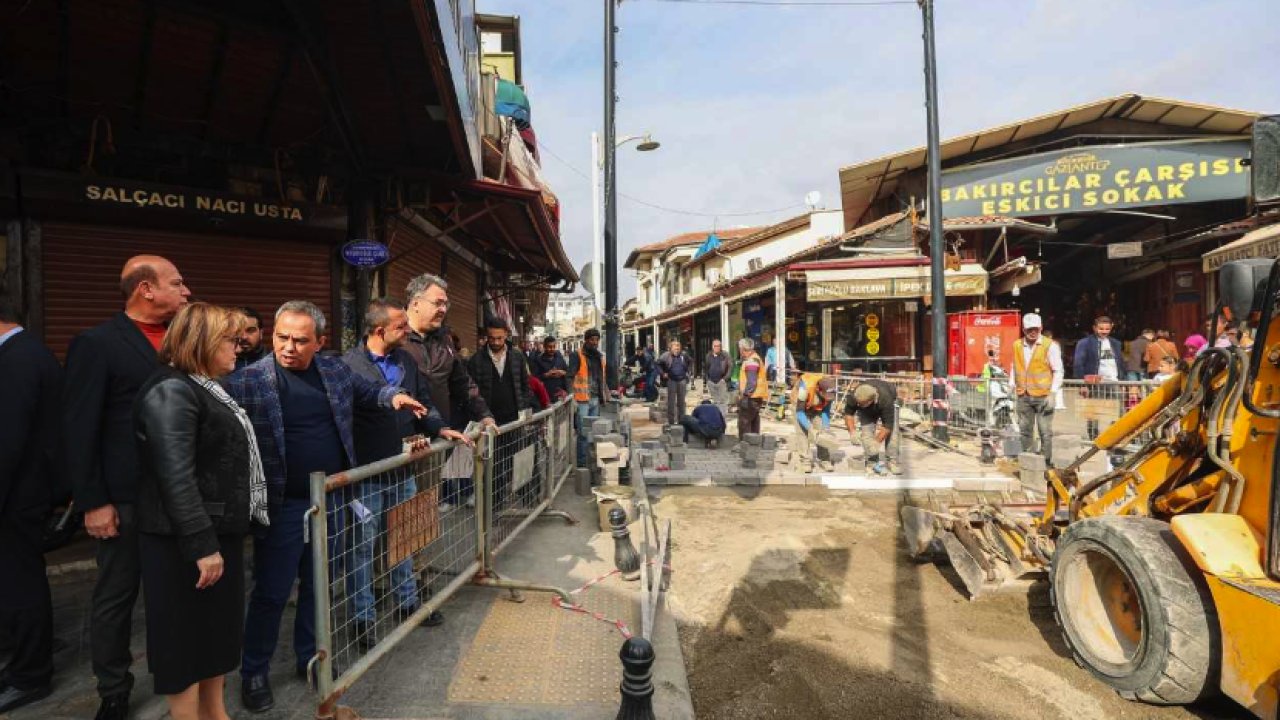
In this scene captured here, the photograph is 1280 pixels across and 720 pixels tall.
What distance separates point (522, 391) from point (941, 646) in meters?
4.02

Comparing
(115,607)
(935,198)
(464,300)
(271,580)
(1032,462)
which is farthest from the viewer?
(935,198)

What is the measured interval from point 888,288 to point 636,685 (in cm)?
1338

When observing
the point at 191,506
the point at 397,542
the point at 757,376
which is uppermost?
the point at 757,376

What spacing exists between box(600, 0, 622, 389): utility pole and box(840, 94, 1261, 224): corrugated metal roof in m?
6.33

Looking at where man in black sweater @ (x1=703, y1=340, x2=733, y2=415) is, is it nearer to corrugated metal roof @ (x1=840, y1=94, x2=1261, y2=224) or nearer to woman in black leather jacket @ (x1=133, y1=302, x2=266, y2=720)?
corrugated metal roof @ (x1=840, y1=94, x2=1261, y2=224)

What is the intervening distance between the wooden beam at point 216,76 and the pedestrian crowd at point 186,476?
9.45ft

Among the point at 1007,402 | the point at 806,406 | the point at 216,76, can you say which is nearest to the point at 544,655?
the point at 216,76

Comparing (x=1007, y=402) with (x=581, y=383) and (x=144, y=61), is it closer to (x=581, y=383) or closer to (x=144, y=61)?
(x=581, y=383)

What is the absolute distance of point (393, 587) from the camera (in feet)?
10.7

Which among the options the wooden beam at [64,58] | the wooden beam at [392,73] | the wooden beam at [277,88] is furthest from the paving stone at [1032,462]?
the wooden beam at [64,58]

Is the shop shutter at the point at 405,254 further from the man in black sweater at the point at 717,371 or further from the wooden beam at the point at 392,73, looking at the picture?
the man in black sweater at the point at 717,371

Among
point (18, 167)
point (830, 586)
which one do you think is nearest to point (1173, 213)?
point (830, 586)

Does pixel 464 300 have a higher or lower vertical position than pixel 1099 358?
higher

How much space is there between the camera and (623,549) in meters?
4.38
